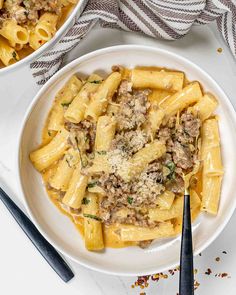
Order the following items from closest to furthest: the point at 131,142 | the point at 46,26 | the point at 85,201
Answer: the point at 46,26, the point at 131,142, the point at 85,201

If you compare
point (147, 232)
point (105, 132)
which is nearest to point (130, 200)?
point (147, 232)

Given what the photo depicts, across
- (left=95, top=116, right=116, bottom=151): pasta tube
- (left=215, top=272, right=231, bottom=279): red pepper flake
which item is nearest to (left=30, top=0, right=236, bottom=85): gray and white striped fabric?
(left=95, top=116, right=116, bottom=151): pasta tube

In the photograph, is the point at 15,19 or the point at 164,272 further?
the point at 164,272

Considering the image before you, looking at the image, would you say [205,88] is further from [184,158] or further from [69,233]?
[69,233]

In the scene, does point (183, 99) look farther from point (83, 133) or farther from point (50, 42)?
point (50, 42)

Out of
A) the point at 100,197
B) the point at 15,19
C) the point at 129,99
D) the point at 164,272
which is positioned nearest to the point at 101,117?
the point at 129,99

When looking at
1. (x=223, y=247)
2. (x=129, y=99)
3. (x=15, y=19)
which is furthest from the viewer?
(x=223, y=247)
